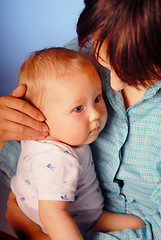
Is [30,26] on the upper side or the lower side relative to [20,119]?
upper

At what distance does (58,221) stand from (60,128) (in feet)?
0.90

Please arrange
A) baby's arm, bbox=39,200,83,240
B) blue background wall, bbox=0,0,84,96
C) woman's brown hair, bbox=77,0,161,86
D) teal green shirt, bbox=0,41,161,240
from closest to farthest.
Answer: woman's brown hair, bbox=77,0,161,86, baby's arm, bbox=39,200,83,240, teal green shirt, bbox=0,41,161,240, blue background wall, bbox=0,0,84,96

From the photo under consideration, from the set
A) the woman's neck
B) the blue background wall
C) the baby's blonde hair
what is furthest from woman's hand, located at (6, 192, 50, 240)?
the blue background wall

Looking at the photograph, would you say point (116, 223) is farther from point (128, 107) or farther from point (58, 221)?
point (128, 107)

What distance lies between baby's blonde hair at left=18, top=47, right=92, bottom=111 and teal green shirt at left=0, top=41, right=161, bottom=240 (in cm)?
19

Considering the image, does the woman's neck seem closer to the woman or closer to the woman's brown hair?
the woman

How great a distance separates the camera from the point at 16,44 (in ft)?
5.31

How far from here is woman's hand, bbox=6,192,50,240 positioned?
994 millimetres

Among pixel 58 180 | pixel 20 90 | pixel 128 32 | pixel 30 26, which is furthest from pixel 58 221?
pixel 30 26

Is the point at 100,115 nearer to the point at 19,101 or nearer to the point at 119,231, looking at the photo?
the point at 19,101

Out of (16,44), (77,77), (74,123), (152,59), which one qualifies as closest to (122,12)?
(152,59)

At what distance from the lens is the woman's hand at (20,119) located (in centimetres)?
89

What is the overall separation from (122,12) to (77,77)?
0.25 meters

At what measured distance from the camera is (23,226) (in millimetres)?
1022
